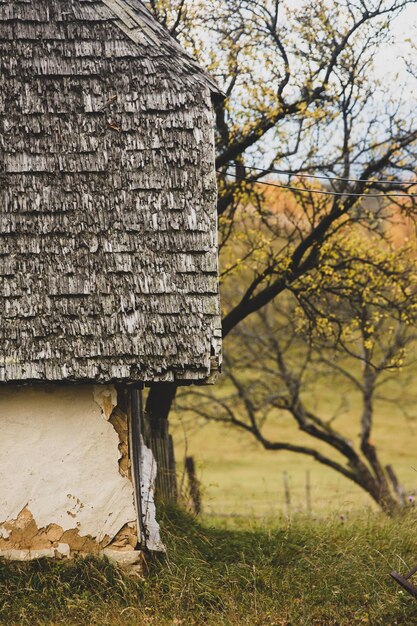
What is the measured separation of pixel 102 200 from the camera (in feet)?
20.0

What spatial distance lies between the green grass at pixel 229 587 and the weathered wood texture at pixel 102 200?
1.53 metres

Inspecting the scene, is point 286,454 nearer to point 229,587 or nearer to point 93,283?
point 229,587

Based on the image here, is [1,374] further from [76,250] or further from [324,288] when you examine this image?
[324,288]

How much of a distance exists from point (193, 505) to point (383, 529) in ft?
7.49

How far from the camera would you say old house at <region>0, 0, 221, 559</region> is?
573cm

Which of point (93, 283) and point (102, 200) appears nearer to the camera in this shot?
point (93, 283)

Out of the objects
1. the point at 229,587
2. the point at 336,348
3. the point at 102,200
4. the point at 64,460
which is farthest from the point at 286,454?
the point at 102,200

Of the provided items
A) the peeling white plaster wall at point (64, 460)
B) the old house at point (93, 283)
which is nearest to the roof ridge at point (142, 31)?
the old house at point (93, 283)

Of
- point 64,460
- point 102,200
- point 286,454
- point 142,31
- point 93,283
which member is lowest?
point 286,454

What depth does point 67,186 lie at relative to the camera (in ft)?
20.2

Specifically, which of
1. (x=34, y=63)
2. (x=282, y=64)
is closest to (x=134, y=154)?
(x=34, y=63)

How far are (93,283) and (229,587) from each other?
253 cm

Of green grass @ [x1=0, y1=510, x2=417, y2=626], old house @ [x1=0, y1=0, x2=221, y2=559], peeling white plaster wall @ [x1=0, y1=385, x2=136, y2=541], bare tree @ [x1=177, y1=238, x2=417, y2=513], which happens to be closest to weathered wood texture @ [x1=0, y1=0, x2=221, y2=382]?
old house @ [x1=0, y1=0, x2=221, y2=559]

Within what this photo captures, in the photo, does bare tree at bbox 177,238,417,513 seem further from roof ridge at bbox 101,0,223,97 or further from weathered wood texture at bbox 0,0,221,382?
weathered wood texture at bbox 0,0,221,382
